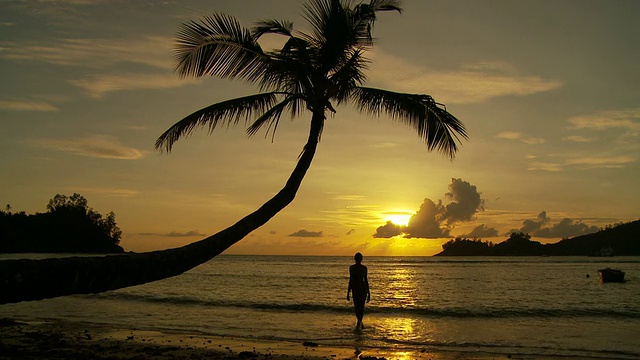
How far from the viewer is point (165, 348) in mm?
11867

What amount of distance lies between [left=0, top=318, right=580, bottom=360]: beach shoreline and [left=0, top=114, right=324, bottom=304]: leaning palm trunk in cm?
518

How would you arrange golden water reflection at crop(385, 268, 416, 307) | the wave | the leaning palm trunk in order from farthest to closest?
1. golden water reflection at crop(385, 268, 416, 307)
2. the wave
3. the leaning palm trunk

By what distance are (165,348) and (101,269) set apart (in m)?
7.89

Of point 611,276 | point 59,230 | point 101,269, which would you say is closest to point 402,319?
point 101,269

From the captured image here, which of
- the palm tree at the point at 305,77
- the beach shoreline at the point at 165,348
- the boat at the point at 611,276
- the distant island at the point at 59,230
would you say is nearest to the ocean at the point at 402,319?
the beach shoreline at the point at 165,348

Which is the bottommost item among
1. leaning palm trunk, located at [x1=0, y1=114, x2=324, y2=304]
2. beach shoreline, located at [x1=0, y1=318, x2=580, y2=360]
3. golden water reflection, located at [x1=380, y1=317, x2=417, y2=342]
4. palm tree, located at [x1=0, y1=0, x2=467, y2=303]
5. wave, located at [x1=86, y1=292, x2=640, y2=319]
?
wave, located at [x1=86, y1=292, x2=640, y2=319]

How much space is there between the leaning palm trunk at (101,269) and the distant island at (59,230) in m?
131

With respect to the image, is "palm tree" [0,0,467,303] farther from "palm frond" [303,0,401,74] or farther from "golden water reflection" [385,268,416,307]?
"golden water reflection" [385,268,416,307]

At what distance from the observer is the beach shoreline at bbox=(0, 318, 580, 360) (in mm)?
10891

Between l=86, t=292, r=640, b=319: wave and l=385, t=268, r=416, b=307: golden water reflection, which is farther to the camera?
l=385, t=268, r=416, b=307: golden water reflection

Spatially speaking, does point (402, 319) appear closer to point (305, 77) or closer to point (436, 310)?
point (436, 310)

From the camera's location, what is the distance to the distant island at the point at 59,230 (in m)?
123

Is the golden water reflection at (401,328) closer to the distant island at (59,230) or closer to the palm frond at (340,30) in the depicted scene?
the palm frond at (340,30)

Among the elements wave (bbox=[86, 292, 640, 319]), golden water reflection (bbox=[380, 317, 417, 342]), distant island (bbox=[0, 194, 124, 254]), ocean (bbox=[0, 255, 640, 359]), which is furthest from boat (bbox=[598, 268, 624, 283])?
distant island (bbox=[0, 194, 124, 254])
